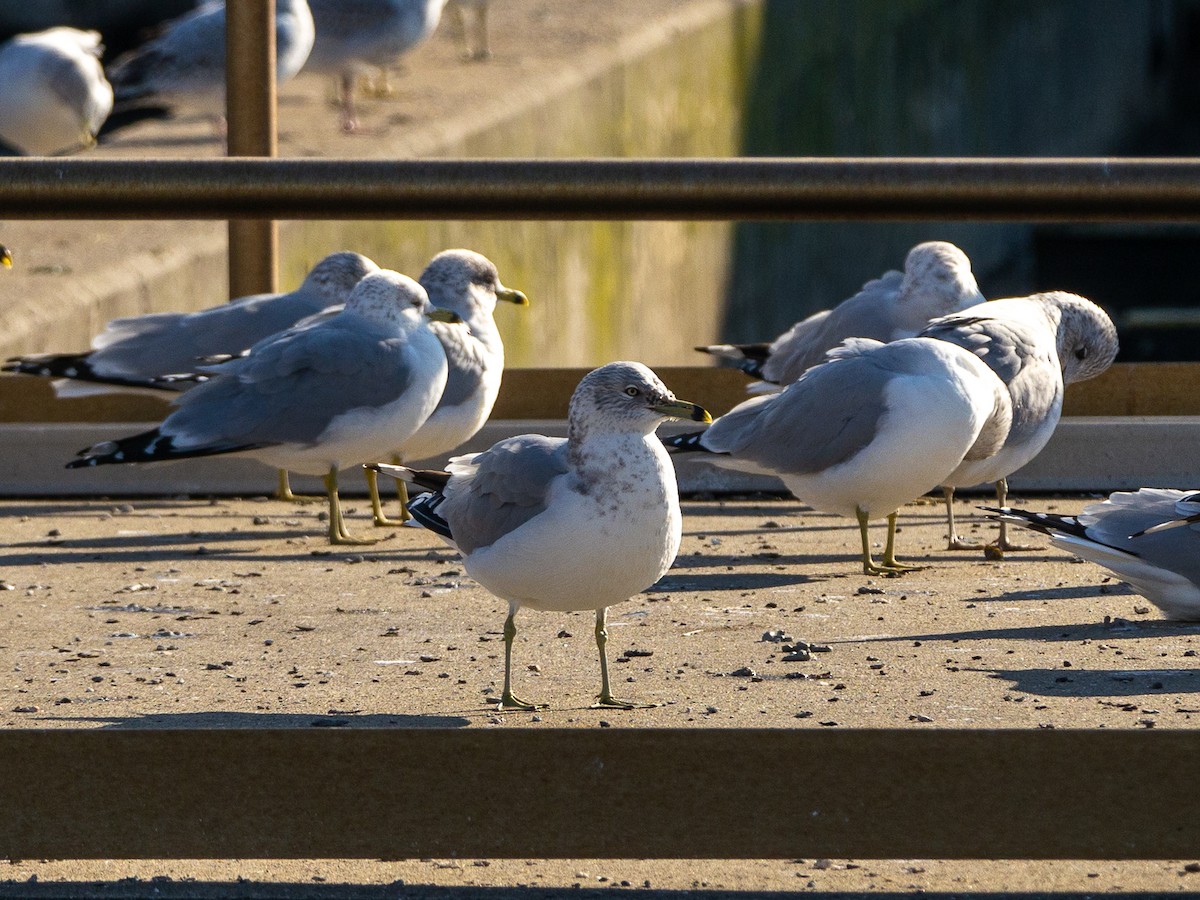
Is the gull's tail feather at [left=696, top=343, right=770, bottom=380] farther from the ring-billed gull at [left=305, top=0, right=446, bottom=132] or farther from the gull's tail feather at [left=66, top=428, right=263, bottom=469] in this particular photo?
the ring-billed gull at [left=305, top=0, right=446, bottom=132]

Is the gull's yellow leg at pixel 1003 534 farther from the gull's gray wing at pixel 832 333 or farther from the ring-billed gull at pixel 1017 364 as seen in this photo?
the gull's gray wing at pixel 832 333

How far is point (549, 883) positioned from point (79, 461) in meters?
3.05

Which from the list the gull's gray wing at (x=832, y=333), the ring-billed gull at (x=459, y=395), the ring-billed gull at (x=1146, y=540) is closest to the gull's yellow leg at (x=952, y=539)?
the ring-billed gull at (x=1146, y=540)

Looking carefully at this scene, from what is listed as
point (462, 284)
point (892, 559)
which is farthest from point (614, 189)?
point (462, 284)

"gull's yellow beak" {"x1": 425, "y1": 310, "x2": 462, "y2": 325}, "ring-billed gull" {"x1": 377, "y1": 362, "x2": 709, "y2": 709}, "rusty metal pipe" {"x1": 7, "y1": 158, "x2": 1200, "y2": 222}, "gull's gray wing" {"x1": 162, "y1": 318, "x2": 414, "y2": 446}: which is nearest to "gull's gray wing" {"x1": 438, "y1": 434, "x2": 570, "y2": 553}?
"ring-billed gull" {"x1": 377, "y1": 362, "x2": 709, "y2": 709}

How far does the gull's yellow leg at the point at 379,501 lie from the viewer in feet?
20.2

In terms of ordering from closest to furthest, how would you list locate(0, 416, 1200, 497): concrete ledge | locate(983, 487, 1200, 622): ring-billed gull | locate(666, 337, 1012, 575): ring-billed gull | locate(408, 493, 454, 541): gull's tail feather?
locate(408, 493, 454, 541): gull's tail feather
locate(983, 487, 1200, 622): ring-billed gull
locate(666, 337, 1012, 575): ring-billed gull
locate(0, 416, 1200, 497): concrete ledge

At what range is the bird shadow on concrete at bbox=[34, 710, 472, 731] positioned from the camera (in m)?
3.68

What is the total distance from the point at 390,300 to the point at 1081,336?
220 centimetres

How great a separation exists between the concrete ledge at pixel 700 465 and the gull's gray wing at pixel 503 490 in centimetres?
199

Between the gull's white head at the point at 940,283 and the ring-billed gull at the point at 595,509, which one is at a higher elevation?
the gull's white head at the point at 940,283

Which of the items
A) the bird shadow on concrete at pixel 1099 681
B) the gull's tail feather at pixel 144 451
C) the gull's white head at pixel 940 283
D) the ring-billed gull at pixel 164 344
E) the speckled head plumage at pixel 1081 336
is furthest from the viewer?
the gull's white head at pixel 940 283

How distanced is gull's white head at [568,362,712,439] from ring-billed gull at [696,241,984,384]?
2.95 metres

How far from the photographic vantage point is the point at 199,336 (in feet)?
22.1
